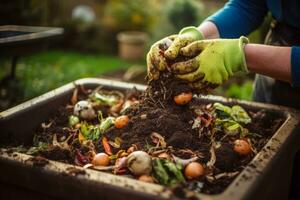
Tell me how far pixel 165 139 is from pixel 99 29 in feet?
21.3

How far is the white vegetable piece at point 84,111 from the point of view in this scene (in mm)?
2549

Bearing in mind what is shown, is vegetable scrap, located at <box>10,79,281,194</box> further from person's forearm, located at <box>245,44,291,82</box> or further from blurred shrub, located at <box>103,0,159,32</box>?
blurred shrub, located at <box>103,0,159,32</box>

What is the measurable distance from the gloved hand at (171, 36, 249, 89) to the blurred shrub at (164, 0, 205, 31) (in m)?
5.20

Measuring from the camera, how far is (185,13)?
7289mm

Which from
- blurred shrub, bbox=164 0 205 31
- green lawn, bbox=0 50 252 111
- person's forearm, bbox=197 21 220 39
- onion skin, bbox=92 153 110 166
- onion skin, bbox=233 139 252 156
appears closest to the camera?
onion skin, bbox=92 153 110 166

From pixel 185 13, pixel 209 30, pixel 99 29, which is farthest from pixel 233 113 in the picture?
pixel 99 29

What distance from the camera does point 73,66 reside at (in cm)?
687

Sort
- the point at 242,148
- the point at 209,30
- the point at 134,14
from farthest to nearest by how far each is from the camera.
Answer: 1. the point at 134,14
2. the point at 209,30
3. the point at 242,148

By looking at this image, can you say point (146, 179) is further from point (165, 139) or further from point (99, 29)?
point (99, 29)

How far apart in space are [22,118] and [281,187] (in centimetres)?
141

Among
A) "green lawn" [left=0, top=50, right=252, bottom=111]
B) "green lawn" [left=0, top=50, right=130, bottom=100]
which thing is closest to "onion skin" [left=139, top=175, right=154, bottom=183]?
"green lawn" [left=0, top=50, right=252, bottom=111]

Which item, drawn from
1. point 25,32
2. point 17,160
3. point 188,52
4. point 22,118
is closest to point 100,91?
point 22,118

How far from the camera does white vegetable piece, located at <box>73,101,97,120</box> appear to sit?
255 cm

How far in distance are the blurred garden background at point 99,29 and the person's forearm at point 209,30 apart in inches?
132
